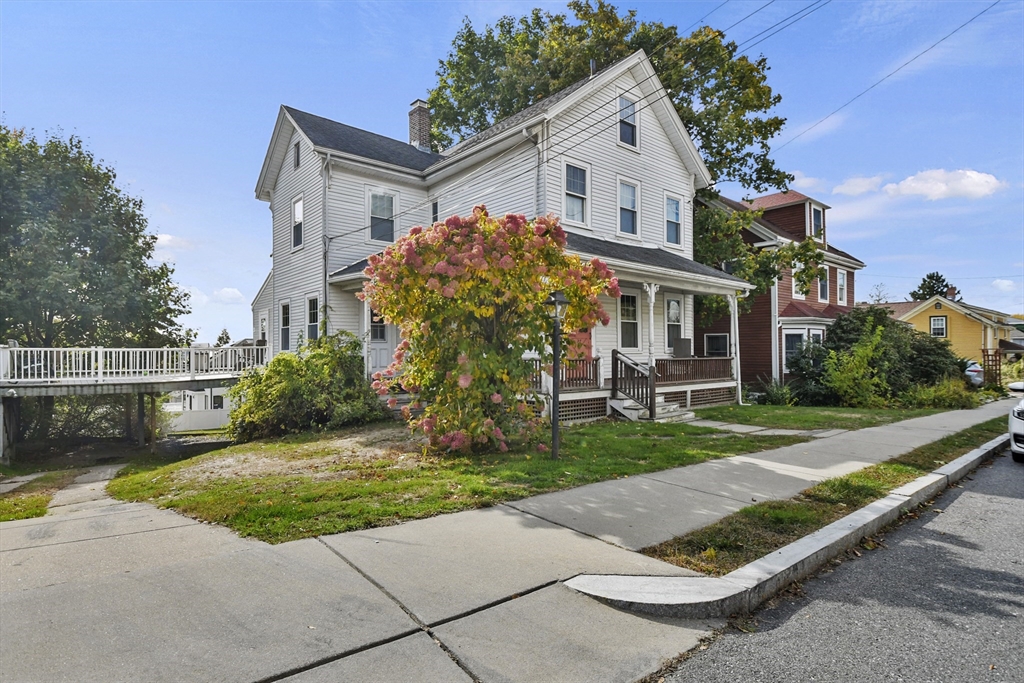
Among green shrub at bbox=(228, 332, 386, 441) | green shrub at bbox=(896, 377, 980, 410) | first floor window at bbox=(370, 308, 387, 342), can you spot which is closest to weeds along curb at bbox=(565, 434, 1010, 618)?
green shrub at bbox=(228, 332, 386, 441)

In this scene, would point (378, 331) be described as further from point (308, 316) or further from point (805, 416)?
point (805, 416)

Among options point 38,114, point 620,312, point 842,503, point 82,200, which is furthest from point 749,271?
point 38,114

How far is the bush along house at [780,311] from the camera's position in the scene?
907 inches

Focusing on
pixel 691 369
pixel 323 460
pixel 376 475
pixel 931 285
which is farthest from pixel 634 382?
pixel 931 285

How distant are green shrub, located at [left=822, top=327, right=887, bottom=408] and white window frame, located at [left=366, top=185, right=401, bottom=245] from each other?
14827mm

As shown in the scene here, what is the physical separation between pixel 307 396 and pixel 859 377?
16.2 metres

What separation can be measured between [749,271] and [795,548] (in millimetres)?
16963

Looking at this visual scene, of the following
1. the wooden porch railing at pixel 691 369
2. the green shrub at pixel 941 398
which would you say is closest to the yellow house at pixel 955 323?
the green shrub at pixel 941 398

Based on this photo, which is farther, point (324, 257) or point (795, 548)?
point (324, 257)

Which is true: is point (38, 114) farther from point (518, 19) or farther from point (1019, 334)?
point (1019, 334)

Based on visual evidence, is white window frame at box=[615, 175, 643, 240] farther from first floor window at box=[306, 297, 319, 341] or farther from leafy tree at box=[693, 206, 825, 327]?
first floor window at box=[306, 297, 319, 341]

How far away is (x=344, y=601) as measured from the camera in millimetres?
3328

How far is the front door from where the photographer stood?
16422 mm

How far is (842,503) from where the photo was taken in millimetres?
5500
